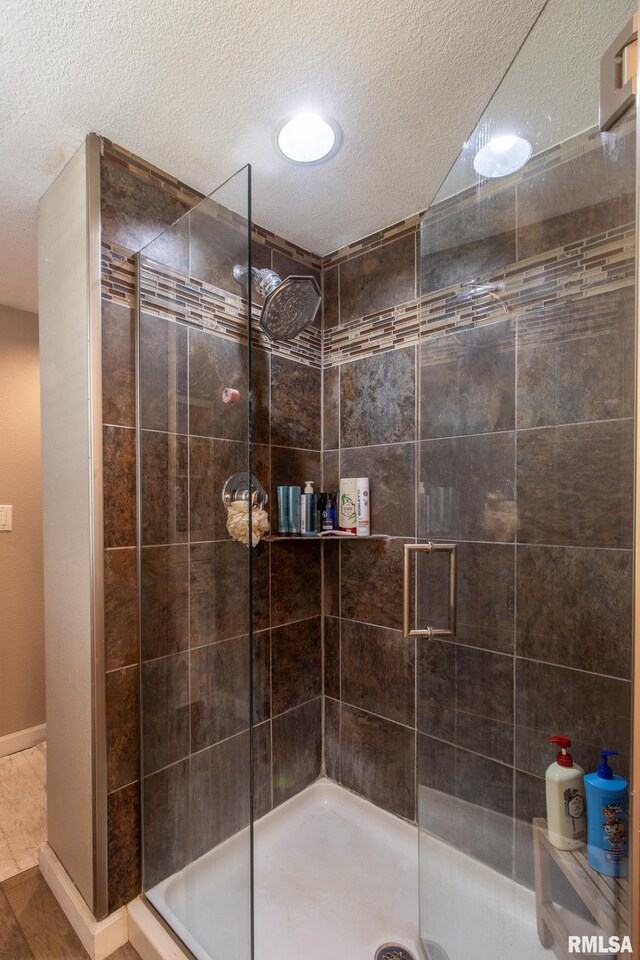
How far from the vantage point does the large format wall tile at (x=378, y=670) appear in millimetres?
1713

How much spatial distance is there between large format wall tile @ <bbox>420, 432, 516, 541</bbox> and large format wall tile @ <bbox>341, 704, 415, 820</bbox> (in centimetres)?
93

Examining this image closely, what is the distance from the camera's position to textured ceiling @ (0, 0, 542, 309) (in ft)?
3.23

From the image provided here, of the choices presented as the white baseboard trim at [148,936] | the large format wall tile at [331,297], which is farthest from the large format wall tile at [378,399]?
the white baseboard trim at [148,936]

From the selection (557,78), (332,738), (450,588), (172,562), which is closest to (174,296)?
(172,562)

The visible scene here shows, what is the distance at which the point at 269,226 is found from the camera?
71.4 inches

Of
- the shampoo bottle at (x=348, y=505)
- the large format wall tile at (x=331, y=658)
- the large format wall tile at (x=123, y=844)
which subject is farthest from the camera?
the large format wall tile at (x=331, y=658)

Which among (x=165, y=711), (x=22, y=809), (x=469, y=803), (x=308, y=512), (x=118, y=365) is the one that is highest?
(x=118, y=365)

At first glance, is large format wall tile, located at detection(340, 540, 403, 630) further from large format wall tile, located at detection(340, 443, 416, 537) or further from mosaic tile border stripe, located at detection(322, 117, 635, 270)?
mosaic tile border stripe, located at detection(322, 117, 635, 270)

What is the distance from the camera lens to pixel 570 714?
902 mm

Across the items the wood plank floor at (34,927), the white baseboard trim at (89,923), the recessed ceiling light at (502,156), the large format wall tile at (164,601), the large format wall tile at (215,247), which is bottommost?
the wood plank floor at (34,927)

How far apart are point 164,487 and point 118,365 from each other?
394mm

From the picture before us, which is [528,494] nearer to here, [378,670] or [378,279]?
[378,670]

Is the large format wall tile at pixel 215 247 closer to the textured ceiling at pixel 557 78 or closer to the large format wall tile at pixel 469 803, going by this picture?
the textured ceiling at pixel 557 78

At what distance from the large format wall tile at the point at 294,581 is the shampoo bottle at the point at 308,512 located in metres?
0.14
